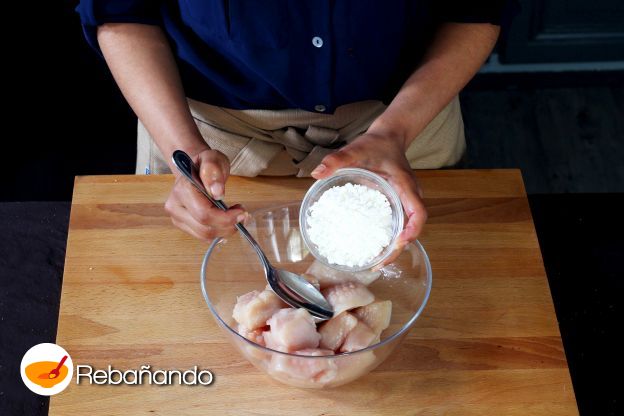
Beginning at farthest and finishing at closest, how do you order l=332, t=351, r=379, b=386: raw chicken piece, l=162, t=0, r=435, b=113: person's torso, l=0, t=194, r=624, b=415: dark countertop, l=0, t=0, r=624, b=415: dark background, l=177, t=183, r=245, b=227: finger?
1. l=0, t=0, r=624, b=415: dark background
2. l=0, t=194, r=624, b=415: dark countertop
3. l=162, t=0, r=435, b=113: person's torso
4. l=177, t=183, r=245, b=227: finger
5. l=332, t=351, r=379, b=386: raw chicken piece

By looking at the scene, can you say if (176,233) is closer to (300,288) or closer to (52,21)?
(300,288)

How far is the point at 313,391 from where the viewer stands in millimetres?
1048

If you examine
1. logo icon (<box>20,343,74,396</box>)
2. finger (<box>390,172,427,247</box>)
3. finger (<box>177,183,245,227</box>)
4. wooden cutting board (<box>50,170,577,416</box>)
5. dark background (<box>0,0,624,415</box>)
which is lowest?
dark background (<box>0,0,624,415</box>)

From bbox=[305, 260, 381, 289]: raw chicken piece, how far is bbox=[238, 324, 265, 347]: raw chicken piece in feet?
0.40

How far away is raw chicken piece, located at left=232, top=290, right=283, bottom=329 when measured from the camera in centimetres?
103

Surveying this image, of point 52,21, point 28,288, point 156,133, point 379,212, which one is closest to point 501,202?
point 379,212

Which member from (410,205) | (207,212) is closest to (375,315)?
(410,205)

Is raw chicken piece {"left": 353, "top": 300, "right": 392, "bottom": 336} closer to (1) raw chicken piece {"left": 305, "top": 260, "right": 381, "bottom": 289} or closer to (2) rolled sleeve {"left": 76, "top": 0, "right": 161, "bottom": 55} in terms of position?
(1) raw chicken piece {"left": 305, "top": 260, "right": 381, "bottom": 289}

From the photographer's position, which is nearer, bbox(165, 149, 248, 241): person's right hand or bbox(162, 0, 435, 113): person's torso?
bbox(165, 149, 248, 241): person's right hand

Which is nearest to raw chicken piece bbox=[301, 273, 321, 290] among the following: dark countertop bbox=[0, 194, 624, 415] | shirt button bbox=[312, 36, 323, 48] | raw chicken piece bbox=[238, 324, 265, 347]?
raw chicken piece bbox=[238, 324, 265, 347]

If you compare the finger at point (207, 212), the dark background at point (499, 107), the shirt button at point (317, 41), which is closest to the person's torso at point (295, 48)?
the shirt button at point (317, 41)

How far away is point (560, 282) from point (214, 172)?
715mm

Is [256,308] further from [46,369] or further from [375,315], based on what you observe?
[46,369]

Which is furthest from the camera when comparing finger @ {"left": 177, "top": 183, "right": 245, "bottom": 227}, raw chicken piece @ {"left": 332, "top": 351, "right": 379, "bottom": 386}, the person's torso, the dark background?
the dark background
